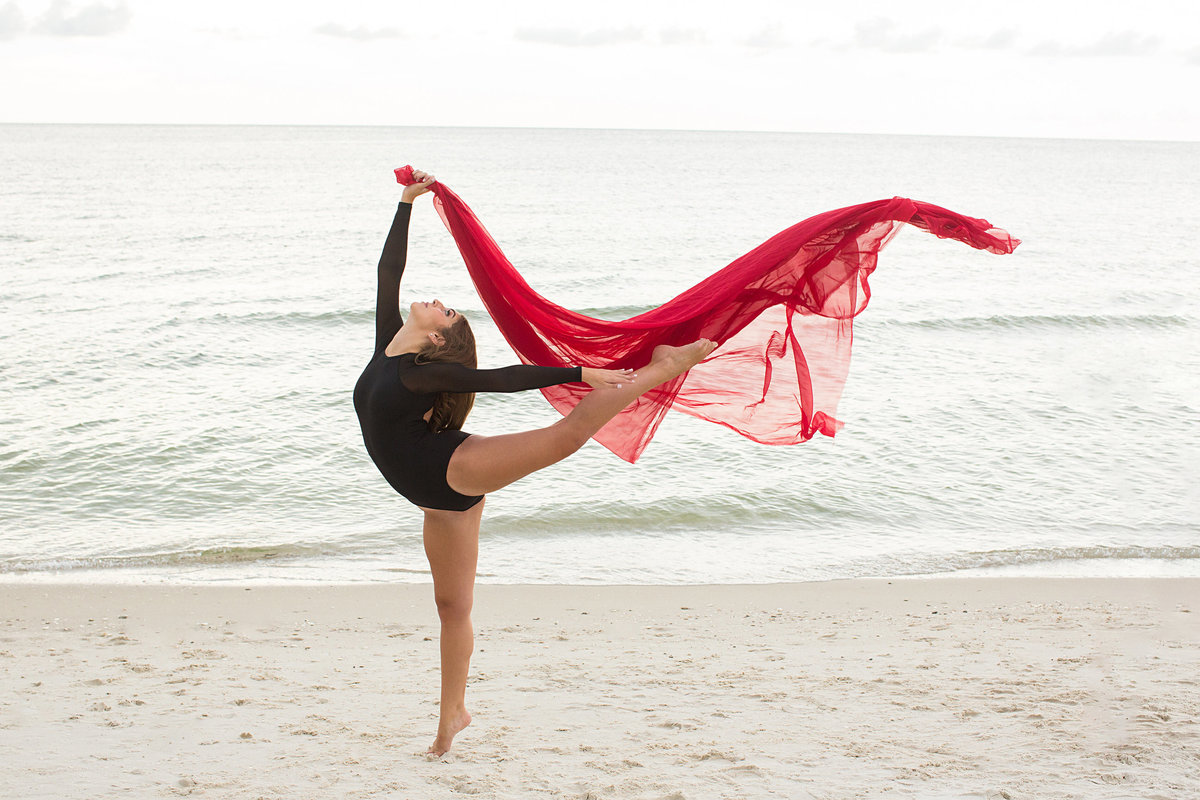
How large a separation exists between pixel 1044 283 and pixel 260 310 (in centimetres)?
2111

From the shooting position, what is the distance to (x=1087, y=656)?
5734mm

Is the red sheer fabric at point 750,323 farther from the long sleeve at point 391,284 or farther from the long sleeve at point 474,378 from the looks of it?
the long sleeve at point 474,378

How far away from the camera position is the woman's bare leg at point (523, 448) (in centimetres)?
371

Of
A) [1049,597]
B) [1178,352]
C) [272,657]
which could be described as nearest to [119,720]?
[272,657]

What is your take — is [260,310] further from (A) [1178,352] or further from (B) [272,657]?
(A) [1178,352]

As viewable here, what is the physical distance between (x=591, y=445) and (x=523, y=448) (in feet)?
27.2

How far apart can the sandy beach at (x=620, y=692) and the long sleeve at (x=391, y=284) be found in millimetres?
1941

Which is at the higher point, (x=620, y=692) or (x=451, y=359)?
(x=451, y=359)

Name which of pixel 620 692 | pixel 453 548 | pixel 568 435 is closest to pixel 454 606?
pixel 453 548

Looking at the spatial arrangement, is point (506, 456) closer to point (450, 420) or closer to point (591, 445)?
point (450, 420)

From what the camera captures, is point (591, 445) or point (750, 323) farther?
point (591, 445)

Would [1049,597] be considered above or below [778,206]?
below

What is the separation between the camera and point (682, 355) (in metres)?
4.11

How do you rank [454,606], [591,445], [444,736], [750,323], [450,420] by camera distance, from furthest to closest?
[591,445] < [750,323] < [444,736] < [454,606] < [450,420]
